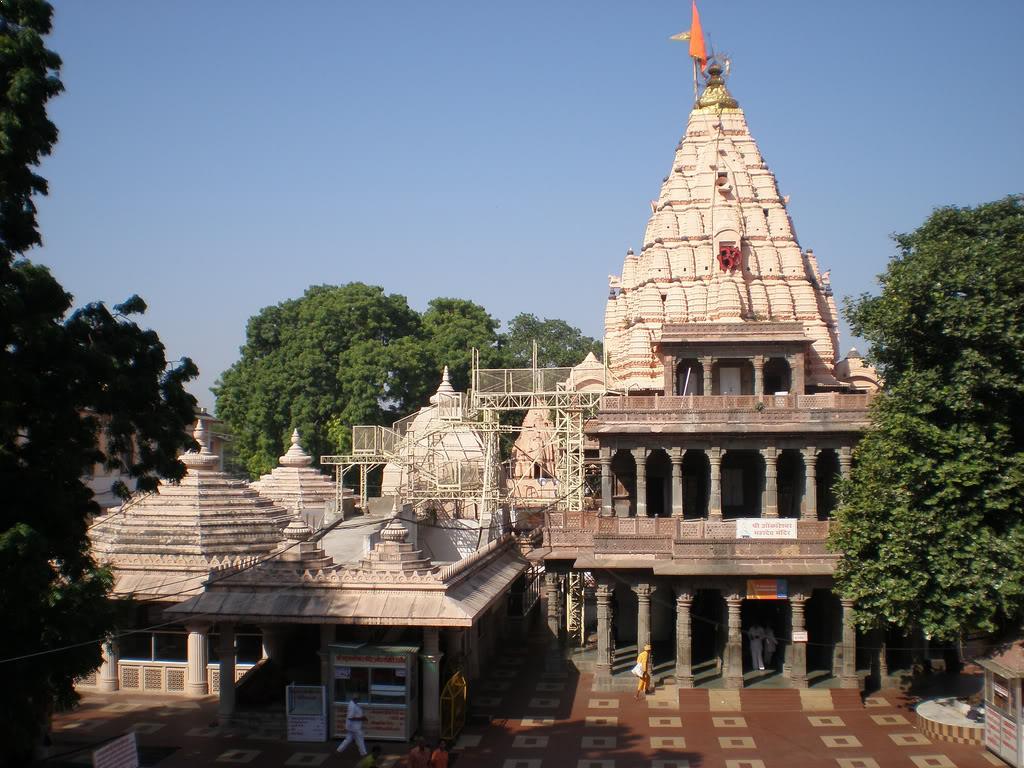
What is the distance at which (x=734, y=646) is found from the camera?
83.6ft

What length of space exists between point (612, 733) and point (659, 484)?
12084 mm

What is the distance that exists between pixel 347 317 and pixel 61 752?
156 ft

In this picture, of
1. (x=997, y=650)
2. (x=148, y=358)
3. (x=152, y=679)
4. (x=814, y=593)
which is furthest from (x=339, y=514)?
(x=997, y=650)

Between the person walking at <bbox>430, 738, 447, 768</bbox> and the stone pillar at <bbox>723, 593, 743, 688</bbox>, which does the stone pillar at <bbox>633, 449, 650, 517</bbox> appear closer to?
the stone pillar at <bbox>723, 593, 743, 688</bbox>

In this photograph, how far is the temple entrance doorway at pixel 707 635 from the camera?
26.5m

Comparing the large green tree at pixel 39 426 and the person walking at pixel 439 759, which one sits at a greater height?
the large green tree at pixel 39 426

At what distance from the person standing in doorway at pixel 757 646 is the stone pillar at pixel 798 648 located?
5.06 feet

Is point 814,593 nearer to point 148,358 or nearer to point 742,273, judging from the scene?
point 742,273

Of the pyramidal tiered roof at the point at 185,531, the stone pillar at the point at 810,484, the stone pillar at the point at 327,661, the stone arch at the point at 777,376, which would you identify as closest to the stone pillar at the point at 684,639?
the stone pillar at the point at 810,484

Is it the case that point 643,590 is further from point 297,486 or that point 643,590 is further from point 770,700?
point 297,486

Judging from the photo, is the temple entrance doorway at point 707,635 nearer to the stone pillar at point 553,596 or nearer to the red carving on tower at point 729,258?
the stone pillar at point 553,596

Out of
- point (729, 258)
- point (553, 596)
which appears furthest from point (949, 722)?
point (729, 258)

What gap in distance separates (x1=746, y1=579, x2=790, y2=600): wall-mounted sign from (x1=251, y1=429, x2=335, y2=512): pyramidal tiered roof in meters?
19.3

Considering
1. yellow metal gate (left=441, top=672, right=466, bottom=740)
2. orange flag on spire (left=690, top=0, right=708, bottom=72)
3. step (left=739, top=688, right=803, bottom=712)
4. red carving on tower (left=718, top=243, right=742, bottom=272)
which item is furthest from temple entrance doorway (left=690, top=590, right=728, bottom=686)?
orange flag on spire (left=690, top=0, right=708, bottom=72)
